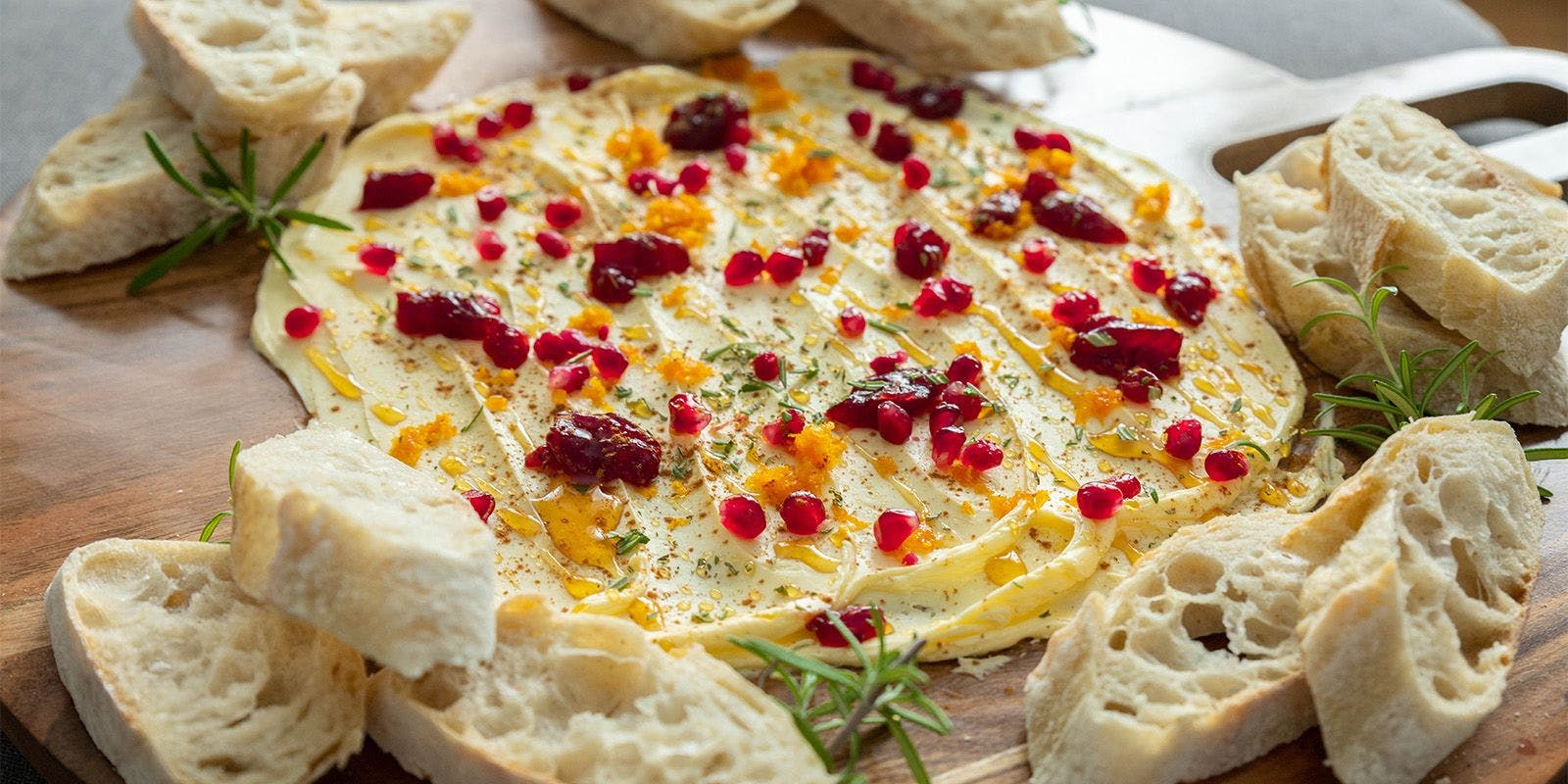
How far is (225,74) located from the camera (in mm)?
4277

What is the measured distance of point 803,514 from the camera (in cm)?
334

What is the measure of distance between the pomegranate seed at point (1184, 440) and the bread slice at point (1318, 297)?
569mm

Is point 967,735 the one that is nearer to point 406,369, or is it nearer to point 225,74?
point 406,369

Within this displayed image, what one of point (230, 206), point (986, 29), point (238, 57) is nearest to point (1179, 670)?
point (986, 29)

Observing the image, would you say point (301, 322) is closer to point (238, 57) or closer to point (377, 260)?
point (377, 260)

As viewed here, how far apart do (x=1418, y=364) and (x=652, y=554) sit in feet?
6.97

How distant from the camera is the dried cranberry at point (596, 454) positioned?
136 inches

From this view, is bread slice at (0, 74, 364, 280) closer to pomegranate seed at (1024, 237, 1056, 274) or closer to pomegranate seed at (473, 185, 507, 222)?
pomegranate seed at (473, 185, 507, 222)

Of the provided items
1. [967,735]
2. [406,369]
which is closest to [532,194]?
[406,369]

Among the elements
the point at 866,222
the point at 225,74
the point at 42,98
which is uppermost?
the point at 225,74

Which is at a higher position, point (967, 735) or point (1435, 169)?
point (1435, 169)

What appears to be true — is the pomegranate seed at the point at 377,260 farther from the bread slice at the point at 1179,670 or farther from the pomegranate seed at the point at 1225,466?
the pomegranate seed at the point at 1225,466

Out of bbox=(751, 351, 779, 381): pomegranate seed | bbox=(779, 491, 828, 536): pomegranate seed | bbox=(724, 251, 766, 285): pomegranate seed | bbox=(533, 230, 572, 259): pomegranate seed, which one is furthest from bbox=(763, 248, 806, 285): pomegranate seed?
bbox=(779, 491, 828, 536): pomegranate seed

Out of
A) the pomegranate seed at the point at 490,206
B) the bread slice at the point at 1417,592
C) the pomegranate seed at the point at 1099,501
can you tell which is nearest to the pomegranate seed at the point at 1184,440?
the pomegranate seed at the point at 1099,501
